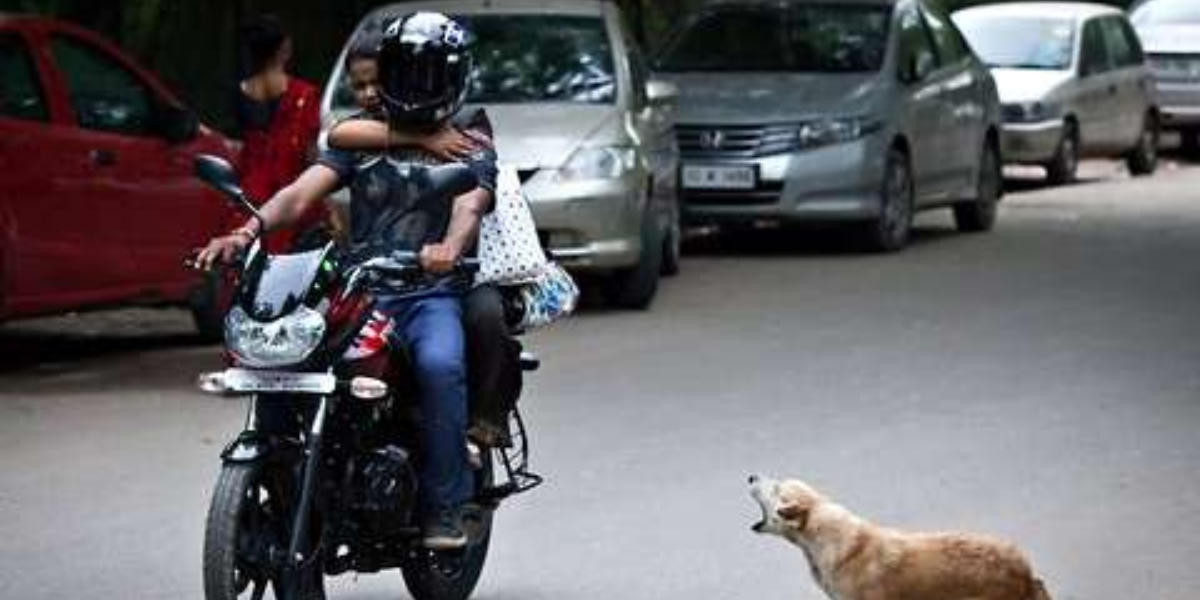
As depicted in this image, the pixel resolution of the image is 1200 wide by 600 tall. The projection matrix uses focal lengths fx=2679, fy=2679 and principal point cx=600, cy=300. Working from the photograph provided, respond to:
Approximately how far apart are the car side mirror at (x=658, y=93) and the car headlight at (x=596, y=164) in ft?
3.63

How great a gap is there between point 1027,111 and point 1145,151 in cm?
330

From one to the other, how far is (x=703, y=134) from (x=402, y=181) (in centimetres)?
1142

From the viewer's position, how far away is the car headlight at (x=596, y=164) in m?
15.0

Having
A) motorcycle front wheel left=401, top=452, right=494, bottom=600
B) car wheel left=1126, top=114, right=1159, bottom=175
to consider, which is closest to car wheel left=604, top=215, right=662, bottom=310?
motorcycle front wheel left=401, top=452, right=494, bottom=600

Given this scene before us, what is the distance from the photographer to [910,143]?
19.1 meters

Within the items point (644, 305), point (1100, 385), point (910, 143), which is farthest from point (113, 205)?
point (910, 143)

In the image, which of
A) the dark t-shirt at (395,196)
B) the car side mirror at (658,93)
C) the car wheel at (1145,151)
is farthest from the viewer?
the car wheel at (1145,151)

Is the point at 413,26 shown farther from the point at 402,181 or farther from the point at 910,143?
the point at 910,143

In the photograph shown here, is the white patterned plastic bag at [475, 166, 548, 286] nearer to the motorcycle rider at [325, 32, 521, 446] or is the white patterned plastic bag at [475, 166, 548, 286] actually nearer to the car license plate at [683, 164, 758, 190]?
the motorcycle rider at [325, 32, 521, 446]

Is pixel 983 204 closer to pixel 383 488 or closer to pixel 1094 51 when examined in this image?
pixel 1094 51

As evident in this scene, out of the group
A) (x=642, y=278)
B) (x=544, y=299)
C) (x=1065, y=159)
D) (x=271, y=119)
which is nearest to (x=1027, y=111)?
(x=1065, y=159)

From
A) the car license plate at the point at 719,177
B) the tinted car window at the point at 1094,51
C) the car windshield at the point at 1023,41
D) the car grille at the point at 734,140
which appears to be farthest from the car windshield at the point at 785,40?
the tinted car window at the point at 1094,51

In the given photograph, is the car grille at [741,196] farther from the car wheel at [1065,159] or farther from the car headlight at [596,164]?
the car wheel at [1065,159]

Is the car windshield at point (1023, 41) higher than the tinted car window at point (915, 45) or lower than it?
lower
